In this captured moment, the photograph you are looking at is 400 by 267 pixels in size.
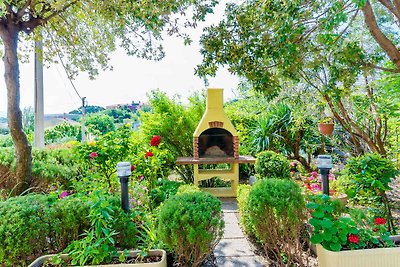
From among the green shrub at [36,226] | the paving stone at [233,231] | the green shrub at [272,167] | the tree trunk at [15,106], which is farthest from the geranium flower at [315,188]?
the tree trunk at [15,106]

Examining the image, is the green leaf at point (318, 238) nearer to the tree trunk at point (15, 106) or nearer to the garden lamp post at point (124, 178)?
the garden lamp post at point (124, 178)

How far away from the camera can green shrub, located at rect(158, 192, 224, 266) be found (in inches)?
86.1

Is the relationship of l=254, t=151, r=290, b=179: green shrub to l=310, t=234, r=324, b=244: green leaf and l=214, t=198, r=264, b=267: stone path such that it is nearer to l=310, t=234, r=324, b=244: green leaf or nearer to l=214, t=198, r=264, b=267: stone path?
l=214, t=198, r=264, b=267: stone path

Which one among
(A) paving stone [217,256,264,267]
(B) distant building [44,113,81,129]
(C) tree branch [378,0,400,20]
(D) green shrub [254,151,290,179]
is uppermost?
(B) distant building [44,113,81,129]

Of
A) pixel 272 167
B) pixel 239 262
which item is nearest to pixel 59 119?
pixel 272 167

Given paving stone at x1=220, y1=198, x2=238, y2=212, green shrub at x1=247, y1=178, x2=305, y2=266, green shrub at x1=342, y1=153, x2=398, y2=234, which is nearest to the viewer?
green shrub at x1=247, y1=178, x2=305, y2=266

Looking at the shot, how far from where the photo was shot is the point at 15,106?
426 centimetres

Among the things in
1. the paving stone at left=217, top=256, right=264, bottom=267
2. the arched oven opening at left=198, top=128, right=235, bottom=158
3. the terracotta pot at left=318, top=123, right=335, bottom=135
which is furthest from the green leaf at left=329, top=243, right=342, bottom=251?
the terracotta pot at left=318, top=123, right=335, bottom=135

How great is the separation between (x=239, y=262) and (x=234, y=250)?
284 mm

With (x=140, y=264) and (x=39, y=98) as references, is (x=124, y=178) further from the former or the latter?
(x=39, y=98)

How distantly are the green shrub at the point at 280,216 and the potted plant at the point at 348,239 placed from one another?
0.47 feet

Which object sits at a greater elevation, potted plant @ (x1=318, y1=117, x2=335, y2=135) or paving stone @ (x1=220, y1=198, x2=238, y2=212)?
potted plant @ (x1=318, y1=117, x2=335, y2=135)

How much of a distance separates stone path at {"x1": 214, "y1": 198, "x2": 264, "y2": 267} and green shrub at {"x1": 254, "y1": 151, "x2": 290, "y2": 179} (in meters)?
1.43

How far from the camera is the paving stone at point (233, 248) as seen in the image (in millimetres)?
2963
